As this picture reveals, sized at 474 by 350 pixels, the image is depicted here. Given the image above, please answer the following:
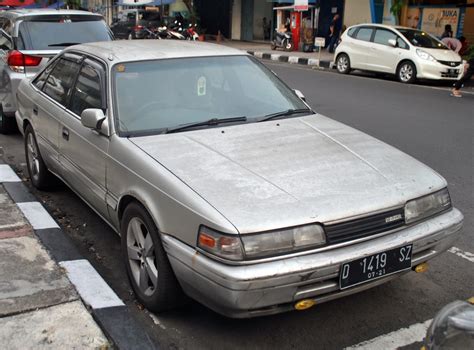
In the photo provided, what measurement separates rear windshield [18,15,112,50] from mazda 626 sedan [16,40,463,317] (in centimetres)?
319

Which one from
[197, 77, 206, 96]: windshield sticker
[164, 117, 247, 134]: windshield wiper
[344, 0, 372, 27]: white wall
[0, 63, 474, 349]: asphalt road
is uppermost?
[344, 0, 372, 27]: white wall

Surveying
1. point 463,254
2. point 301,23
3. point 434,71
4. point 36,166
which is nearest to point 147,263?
point 463,254

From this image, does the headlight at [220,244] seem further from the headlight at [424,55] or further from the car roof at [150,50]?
the headlight at [424,55]

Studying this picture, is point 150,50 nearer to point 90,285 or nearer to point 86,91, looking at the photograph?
point 86,91

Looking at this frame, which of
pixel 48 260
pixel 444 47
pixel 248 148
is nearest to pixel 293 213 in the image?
pixel 248 148

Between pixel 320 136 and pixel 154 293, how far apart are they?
1.59 meters

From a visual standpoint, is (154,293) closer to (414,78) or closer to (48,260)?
(48,260)

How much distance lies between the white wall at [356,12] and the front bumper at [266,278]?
21.1m

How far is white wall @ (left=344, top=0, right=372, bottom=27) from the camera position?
74.1 feet

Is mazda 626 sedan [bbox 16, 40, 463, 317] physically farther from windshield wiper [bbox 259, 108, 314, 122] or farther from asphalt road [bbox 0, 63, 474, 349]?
asphalt road [bbox 0, 63, 474, 349]

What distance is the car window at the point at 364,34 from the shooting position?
1595 cm

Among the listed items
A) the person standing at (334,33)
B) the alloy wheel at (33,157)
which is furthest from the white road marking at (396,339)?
the person standing at (334,33)

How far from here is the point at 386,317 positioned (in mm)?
3428

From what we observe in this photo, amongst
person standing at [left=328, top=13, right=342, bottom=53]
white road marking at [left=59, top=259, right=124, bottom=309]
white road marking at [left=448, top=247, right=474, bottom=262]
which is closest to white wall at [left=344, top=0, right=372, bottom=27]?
person standing at [left=328, top=13, right=342, bottom=53]
